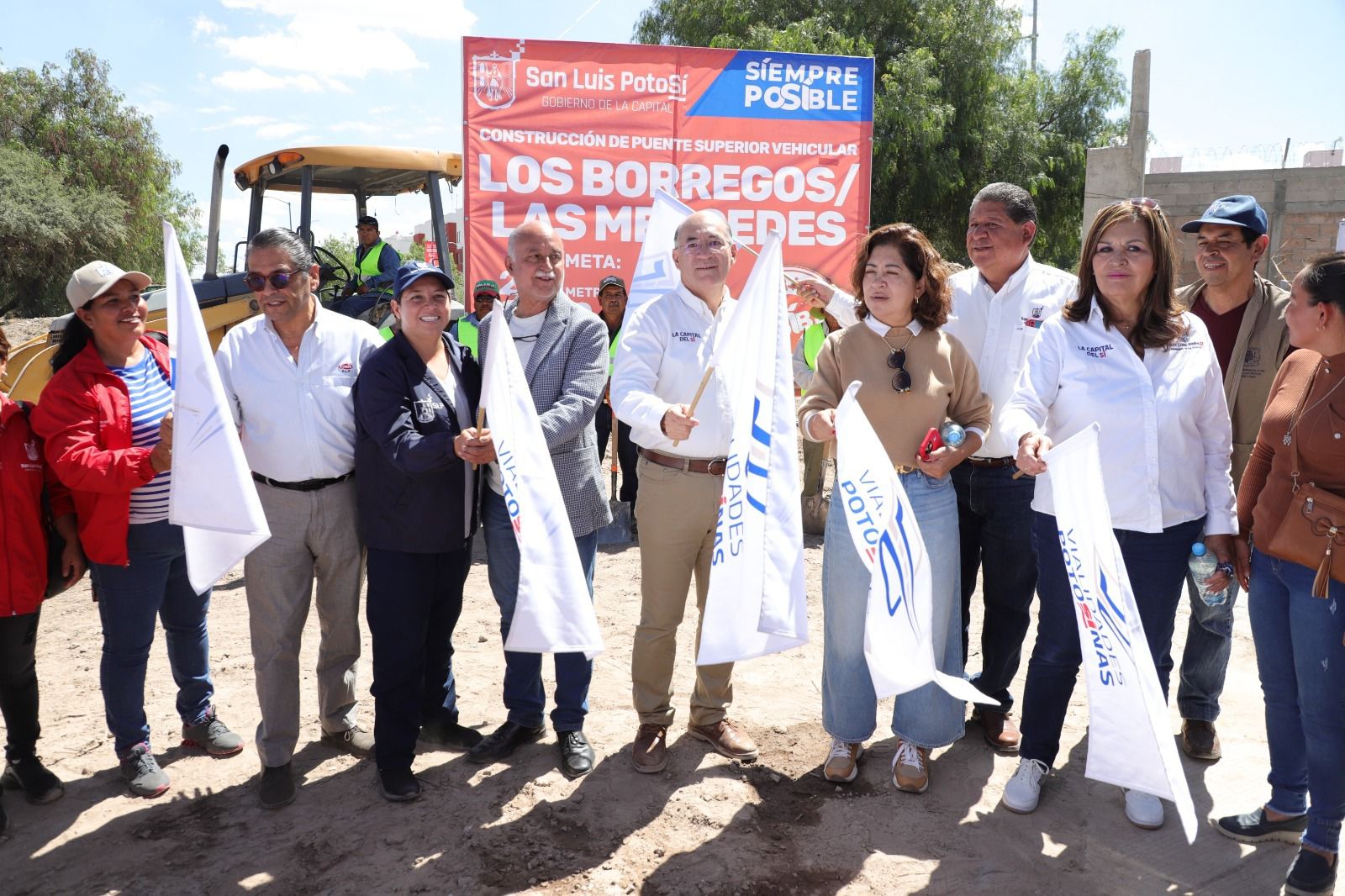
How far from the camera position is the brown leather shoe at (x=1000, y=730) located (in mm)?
3854

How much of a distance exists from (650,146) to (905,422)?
5.01 m

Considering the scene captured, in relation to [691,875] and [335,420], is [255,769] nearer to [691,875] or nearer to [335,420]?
[335,420]

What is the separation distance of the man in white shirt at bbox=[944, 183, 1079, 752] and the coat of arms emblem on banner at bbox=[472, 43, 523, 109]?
15.0 ft

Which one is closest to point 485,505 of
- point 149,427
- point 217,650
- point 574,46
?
point 149,427

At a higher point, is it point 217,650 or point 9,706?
point 9,706

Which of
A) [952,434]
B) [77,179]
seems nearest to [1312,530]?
[952,434]

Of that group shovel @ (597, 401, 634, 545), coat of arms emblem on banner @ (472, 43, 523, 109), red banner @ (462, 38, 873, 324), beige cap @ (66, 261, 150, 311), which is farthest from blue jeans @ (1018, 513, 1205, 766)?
coat of arms emblem on banner @ (472, 43, 523, 109)

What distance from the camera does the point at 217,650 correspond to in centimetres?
495

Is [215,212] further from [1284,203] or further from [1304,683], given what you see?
[1284,203]

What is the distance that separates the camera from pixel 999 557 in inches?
A: 149

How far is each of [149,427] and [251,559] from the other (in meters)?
0.61

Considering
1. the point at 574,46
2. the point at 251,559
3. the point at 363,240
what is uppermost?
the point at 574,46

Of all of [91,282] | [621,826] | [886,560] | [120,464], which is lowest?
[621,826]

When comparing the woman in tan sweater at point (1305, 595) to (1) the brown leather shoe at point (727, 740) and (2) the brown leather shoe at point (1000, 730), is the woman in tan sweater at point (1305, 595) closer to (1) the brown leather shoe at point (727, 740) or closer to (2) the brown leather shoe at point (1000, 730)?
(2) the brown leather shoe at point (1000, 730)
